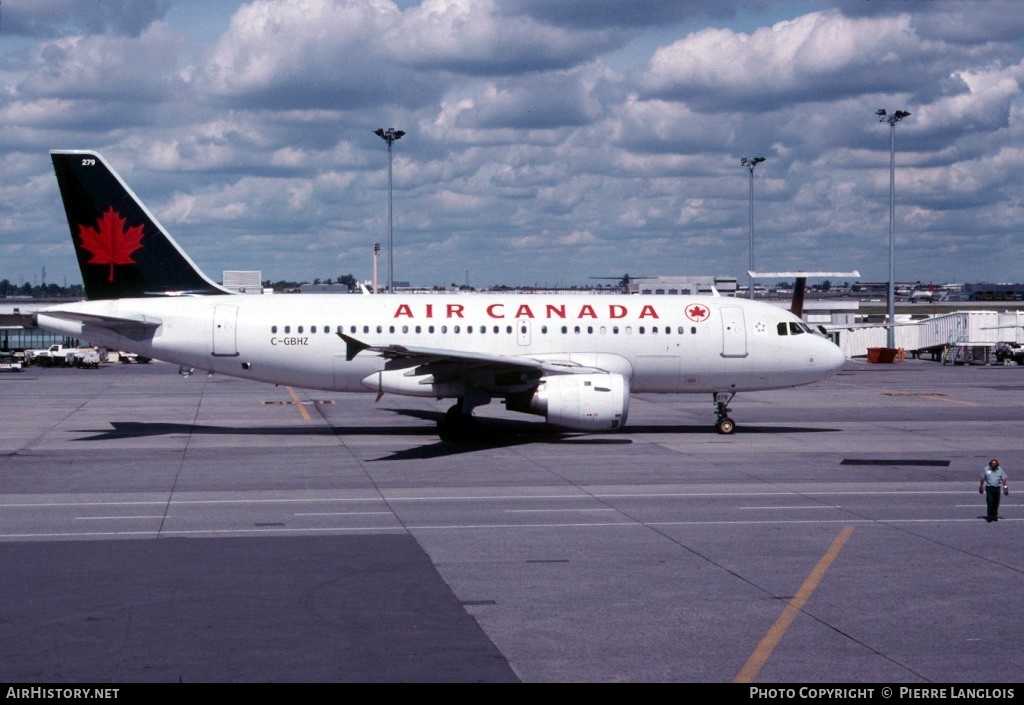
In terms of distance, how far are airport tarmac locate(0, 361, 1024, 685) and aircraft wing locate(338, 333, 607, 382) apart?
86.5 inches

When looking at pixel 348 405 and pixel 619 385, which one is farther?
pixel 348 405

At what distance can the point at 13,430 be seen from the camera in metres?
37.8

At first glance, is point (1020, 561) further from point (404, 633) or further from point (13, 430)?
point (13, 430)

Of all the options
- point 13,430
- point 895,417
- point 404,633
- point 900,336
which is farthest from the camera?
point 900,336

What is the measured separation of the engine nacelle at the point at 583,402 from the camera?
106ft

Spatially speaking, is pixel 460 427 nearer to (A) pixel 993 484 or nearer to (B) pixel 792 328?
(B) pixel 792 328

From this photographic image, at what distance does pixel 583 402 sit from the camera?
32.3 metres

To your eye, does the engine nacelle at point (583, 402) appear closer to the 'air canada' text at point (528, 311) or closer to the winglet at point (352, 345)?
the 'air canada' text at point (528, 311)

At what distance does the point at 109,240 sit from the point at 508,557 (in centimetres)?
2333

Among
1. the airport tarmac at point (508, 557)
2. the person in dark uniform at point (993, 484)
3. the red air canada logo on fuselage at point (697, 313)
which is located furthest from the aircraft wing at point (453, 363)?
the person in dark uniform at point (993, 484)

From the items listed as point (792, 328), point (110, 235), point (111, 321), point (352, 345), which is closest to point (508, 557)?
point (352, 345)

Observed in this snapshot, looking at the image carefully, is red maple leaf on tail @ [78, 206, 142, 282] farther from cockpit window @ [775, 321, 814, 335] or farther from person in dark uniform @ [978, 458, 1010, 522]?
person in dark uniform @ [978, 458, 1010, 522]
